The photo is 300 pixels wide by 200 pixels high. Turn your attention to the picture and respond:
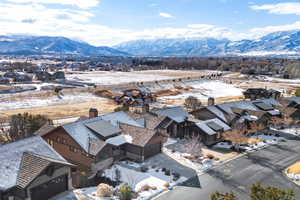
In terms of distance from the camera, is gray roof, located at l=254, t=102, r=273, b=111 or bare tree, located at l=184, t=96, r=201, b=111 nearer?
gray roof, located at l=254, t=102, r=273, b=111

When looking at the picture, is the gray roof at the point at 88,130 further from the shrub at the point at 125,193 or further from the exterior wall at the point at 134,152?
the shrub at the point at 125,193

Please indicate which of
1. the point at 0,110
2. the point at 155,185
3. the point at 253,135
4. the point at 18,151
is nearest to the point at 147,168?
the point at 155,185

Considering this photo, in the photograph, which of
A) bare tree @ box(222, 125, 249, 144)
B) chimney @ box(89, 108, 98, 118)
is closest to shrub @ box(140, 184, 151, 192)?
chimney @ box(89, 108, 98, 118)

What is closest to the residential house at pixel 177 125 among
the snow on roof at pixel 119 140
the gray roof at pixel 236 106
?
the snow on roof at pixel 119 140

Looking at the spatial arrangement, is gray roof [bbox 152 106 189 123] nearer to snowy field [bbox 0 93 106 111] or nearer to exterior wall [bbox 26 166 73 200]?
exterior wall [bbox 26 166 73 200]

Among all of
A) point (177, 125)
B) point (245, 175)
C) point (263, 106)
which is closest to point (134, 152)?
point (177, 125)

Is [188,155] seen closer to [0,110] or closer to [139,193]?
[139,193]

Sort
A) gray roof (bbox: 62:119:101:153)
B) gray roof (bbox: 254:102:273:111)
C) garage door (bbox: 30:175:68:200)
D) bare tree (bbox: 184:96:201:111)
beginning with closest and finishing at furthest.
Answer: garage door (bbox: 30:175:68:200) → gray roof (bbox: 62:119:101:153) → gray roof (bbox: 254:102:273:111) → bare tree (bbox: 184:96:201:111)
